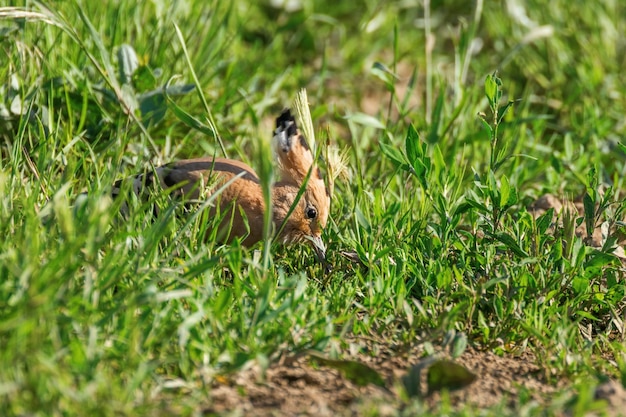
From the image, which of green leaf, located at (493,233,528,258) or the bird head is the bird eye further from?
green leaf, located at (493,233,528,258)

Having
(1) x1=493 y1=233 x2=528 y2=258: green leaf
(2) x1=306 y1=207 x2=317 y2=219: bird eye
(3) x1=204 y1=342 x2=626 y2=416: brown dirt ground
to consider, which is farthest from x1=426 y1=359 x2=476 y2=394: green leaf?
(2) x1=306 y1=207 x2=317 y2=219: bird eye

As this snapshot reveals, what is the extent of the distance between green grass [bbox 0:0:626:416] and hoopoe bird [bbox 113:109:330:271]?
2.8 inches

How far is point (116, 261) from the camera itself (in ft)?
8.47

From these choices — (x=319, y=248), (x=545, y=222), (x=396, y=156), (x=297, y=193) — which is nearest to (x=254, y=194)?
(x=297, y=193)

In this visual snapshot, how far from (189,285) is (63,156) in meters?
1.12

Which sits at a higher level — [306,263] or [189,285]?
[189,285]

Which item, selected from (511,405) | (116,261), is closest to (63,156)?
(116,261)

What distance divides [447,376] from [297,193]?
116 centimetres

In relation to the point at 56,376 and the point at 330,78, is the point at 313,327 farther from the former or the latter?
the point at 330,78

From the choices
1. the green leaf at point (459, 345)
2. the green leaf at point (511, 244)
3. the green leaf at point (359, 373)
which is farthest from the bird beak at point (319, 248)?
the green leaf at point (359, 373)

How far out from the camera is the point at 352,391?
2445 mm

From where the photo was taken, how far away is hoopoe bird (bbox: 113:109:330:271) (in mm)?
3373

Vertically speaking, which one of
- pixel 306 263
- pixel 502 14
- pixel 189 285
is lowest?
pixel 306 263

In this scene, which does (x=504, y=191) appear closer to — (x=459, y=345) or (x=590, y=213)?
(x=590, y=213)
